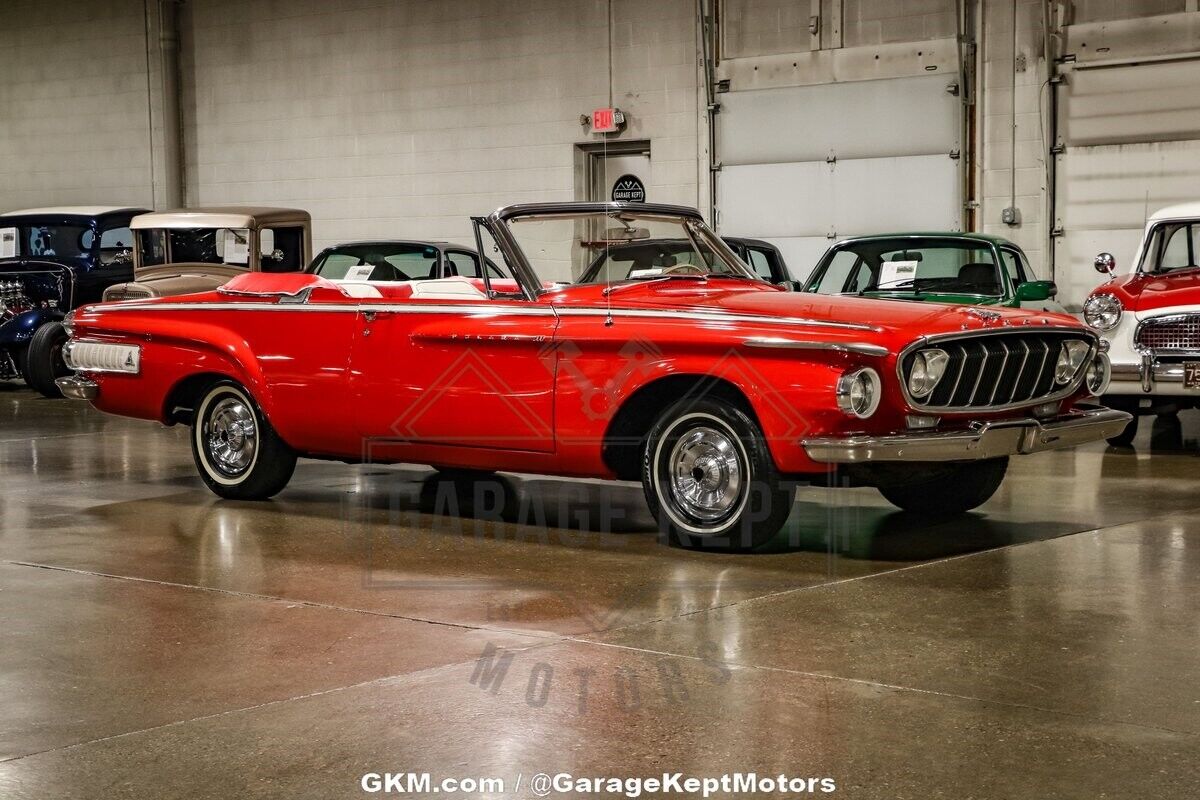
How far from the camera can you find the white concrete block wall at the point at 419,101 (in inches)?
717

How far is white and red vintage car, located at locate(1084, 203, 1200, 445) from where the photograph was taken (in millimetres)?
9805

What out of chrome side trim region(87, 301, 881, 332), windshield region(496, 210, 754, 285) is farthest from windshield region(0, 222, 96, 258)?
windshield region(496, 210, 754, 285)

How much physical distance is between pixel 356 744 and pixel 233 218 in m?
12.9

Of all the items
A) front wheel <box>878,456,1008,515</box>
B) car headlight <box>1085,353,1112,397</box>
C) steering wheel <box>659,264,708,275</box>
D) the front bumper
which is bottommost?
front wheel <box>878,456,1008,515</box>

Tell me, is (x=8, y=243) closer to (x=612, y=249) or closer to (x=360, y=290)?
(x=360, y=290)

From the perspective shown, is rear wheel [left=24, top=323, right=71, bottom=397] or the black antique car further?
the black antique car

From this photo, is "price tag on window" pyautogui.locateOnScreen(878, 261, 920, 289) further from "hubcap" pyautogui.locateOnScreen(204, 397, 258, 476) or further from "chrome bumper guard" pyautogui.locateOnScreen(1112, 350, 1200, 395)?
"hubcap" pyautogui.locateOnScreen(204, 397, 258, 476)

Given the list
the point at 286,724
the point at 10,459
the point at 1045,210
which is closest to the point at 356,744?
the point at 286,724

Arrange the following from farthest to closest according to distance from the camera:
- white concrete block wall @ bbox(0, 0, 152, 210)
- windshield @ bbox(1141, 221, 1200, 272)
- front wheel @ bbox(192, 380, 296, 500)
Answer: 1. white concrete block wall @ bbox(0, 0, 152, 210)
2. windshield @ bbox(1141, 221, 1200, 272)
3. front wheel @ bbox(192, 380, 296, 500)

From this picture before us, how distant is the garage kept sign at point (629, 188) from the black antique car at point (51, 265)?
5.66 m

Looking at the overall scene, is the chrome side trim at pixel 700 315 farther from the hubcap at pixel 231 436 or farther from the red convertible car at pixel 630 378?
the hubcap at pixel 231 436

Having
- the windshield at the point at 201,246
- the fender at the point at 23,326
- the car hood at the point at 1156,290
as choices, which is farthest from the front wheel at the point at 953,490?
the fender at the point at 23,326

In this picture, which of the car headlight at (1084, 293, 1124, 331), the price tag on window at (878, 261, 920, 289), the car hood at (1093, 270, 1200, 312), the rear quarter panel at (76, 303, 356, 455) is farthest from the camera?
the price tag on window at (878, 261, 920, 289)

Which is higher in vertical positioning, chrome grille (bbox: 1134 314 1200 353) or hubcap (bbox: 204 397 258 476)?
chrome grille (bbox: 1134 314 1200 353)
